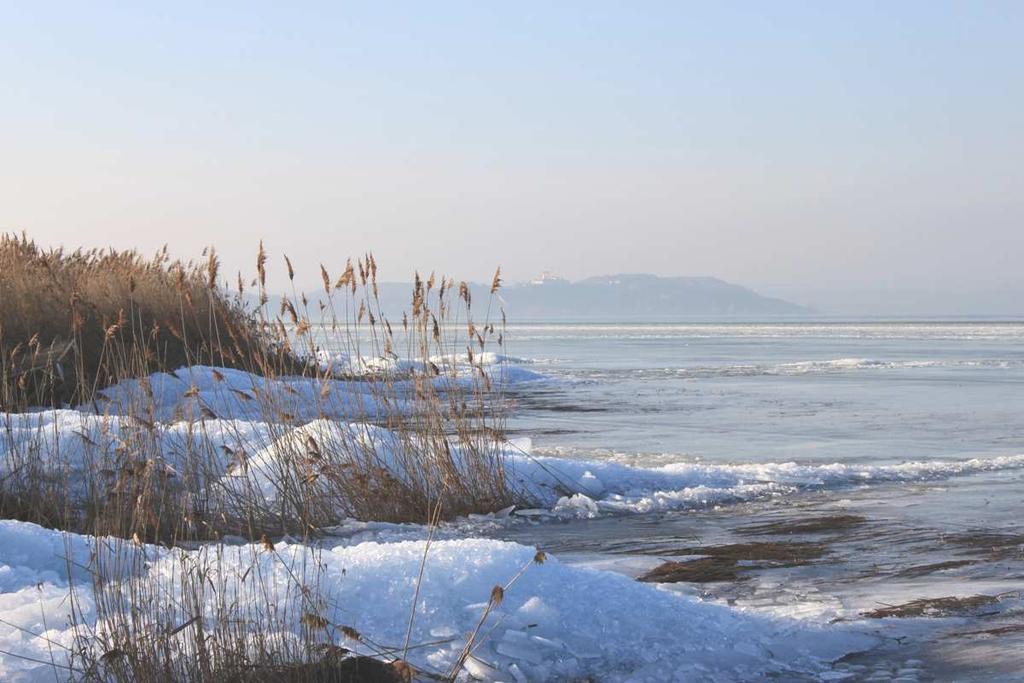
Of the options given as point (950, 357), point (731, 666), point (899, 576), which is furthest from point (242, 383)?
point (950, 357)

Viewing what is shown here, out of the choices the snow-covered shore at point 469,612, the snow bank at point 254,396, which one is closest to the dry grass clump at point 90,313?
A: the snow bank at point 254,396

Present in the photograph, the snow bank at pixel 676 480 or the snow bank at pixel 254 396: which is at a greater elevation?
the snow bank at pixel 254 396

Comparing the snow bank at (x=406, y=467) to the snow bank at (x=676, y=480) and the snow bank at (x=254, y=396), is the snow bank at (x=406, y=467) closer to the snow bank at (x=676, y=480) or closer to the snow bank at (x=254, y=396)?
the snow bank at (x=676, y=480)

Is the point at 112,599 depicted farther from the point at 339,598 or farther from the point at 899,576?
the point at 899,576

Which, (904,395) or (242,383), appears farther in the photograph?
(904,395)

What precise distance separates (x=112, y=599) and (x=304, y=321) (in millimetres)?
3011

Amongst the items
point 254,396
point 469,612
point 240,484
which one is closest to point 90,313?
point 254,396

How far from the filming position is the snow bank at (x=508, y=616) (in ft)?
13.3

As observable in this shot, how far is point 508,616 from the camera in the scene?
428 centimetres

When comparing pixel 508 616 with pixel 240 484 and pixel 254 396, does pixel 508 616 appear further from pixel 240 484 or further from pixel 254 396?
pixel 254 396

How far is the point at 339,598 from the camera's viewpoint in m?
4.22

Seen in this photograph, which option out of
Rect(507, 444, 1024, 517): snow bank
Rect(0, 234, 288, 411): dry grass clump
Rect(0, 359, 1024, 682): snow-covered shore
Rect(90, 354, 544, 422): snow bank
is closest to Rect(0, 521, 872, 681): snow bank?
Rect(0, 359, 1024, 682): snow-covered shore

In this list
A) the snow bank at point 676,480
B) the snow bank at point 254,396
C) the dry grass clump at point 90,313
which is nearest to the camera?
the snow bank at point 254,396

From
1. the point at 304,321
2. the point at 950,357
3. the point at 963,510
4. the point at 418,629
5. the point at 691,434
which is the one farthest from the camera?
the point at 950,357
